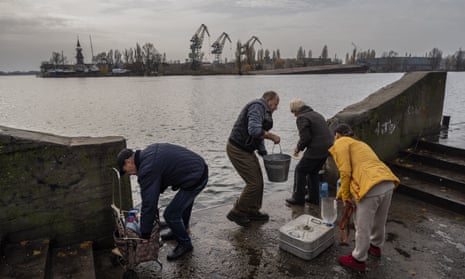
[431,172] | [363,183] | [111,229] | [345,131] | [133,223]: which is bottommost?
[111,229]

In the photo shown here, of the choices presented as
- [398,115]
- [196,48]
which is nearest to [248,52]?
[196,48]

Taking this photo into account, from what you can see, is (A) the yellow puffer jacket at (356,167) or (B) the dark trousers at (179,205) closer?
(A) the yellow puffer jacket at (356,167)

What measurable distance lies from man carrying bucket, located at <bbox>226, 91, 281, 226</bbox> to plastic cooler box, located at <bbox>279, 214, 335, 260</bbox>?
2.86ft

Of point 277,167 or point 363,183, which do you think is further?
point 277,167

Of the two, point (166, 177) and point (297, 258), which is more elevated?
point (166, 177)

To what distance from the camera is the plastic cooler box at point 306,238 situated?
160 inches

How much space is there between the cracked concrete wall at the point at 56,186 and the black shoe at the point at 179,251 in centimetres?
101

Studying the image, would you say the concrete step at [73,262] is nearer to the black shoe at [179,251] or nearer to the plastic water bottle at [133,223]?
the plastic water bottle at [133,223]

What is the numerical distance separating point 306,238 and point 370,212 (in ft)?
2.97

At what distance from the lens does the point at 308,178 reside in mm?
5852

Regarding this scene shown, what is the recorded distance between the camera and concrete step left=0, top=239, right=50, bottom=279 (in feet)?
11.5

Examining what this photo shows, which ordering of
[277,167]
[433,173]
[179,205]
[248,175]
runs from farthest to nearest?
[433,173] → [277,167] → [248,175] → [179,205]

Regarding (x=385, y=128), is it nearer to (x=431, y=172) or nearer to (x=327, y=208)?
(x=431, y=172)

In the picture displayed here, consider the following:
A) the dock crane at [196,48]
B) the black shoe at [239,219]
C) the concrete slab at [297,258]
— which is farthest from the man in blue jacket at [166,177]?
the dock crane at [196,48]
